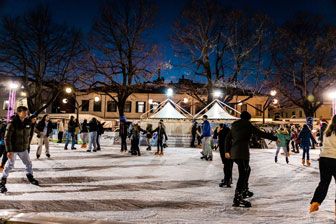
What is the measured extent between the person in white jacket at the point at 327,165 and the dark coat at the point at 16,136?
5421 millimetres

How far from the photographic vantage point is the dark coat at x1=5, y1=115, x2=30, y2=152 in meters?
4.77

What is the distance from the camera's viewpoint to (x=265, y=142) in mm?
18312

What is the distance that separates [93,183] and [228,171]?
3150 mm

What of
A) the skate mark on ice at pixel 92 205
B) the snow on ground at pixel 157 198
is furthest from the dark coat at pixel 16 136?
the skate mark on ice at pixel 92 205

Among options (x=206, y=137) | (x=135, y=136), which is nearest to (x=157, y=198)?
(x=206, y=137)

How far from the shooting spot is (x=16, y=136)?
4.88 m

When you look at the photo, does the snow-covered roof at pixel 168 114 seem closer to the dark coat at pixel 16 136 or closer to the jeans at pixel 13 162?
the jeans at pixel 13 162

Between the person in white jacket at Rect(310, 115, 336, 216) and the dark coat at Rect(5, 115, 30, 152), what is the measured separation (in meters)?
5.42

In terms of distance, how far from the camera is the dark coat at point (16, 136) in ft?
15.6

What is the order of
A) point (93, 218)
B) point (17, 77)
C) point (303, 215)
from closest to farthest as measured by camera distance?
point (93, 218) → point (303, 215) → point (17, 77)

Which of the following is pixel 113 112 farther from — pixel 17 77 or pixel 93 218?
pixel 93 218

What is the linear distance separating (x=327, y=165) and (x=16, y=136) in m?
5.65

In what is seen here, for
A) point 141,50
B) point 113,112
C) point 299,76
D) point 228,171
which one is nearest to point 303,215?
point 228,171

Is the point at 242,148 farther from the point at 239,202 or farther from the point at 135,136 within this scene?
the point at 135,136
